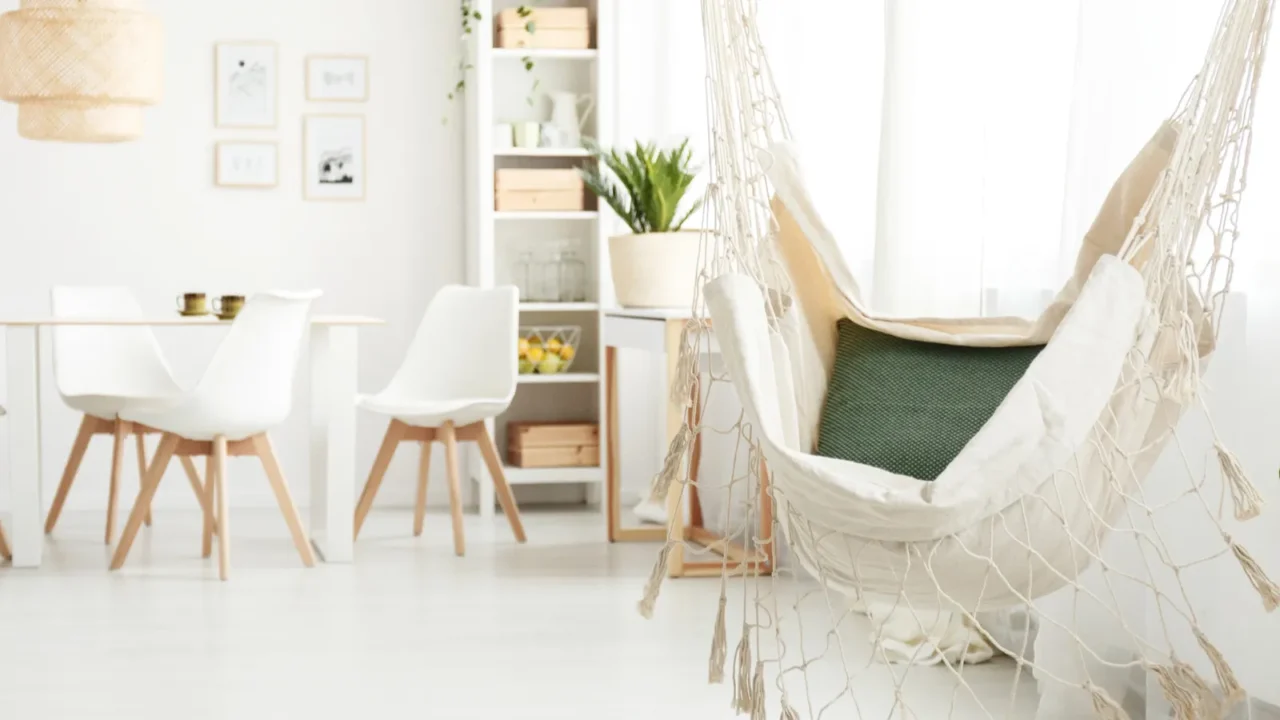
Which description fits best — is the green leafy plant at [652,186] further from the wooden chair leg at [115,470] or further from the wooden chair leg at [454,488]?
the wooden chair leg at [115,470]

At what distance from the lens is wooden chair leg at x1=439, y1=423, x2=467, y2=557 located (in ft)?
15.2

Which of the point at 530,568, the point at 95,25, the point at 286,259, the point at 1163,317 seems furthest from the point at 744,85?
the point at 286,259

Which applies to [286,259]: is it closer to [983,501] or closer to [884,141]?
[884,141]

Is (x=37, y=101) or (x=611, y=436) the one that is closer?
(x=37, y=101)

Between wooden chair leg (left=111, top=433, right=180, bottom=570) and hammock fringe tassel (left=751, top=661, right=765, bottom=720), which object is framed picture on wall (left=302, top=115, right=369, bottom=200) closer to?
wooden chair leg (left=111, top=433, right=180, bottom=570)


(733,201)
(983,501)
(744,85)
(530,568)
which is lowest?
→ (530,568)

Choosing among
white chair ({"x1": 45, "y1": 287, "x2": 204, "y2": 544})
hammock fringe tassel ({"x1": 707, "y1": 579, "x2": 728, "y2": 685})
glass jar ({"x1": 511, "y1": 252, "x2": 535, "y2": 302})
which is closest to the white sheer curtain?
hammock fringe tassel ({"x1": 707, "y1": 579, "x2": 728, "y2": 685})

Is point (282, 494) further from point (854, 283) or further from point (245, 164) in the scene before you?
point (854, 283)

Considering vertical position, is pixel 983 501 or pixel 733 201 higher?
pixel 733 201

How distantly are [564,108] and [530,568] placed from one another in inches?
78.6

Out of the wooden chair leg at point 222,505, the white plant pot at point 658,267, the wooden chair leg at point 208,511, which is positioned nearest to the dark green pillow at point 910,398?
the white plant pot at point 658,267

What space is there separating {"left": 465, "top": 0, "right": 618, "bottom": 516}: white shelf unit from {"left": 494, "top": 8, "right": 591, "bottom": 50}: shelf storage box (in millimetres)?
45

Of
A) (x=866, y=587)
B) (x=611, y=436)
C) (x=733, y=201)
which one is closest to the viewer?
(x=866, y=587)

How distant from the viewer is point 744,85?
2.36m
